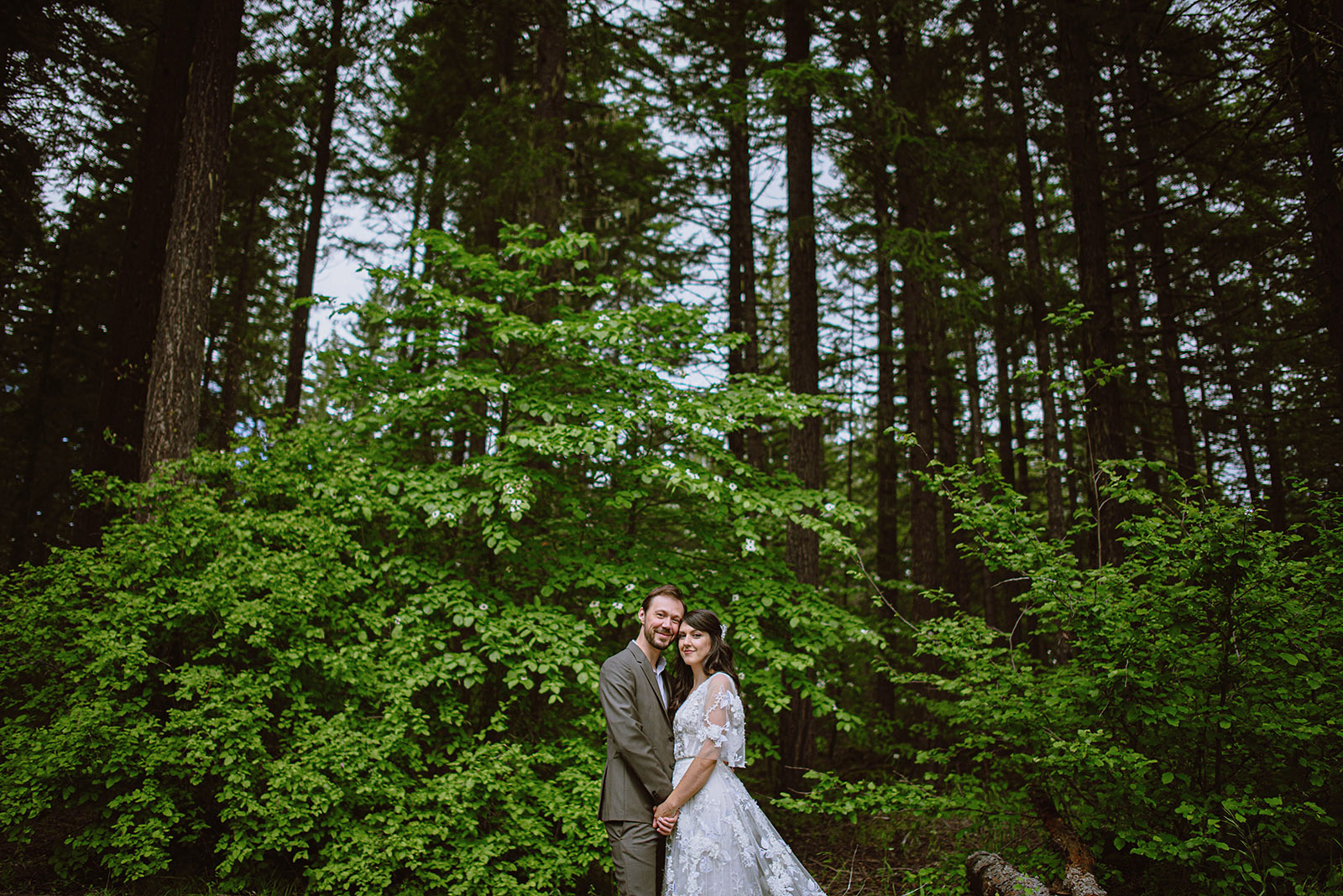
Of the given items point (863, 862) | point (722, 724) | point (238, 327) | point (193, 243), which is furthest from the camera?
point (238, 327)

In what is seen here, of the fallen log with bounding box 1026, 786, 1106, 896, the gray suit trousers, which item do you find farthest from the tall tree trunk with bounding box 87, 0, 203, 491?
the fallen log with bounding box 1026, 786, 1106, 896

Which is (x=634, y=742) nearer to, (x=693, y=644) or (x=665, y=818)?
(x=665, y=818)

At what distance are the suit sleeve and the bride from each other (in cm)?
10

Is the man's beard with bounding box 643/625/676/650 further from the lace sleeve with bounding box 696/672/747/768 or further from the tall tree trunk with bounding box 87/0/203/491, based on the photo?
the tall tree trunk with bounding box 87/0/203/491

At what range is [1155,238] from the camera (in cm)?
1327

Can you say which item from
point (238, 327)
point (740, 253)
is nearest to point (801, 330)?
point (740, 253)

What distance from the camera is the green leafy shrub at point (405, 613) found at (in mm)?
5102

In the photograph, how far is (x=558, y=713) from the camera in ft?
21.4

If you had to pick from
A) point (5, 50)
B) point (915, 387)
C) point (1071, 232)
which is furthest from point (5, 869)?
point (1071, 232)

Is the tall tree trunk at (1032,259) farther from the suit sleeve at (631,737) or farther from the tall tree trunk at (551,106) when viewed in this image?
the suit sleeve at (631,737)

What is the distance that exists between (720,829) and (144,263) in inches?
319

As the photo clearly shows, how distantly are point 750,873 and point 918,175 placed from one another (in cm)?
944

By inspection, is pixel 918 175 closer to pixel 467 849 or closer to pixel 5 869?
pixel 467 849

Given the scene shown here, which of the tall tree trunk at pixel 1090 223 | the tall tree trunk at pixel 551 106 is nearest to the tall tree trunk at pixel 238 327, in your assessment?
the tall tree trunk at pixel 551 106
